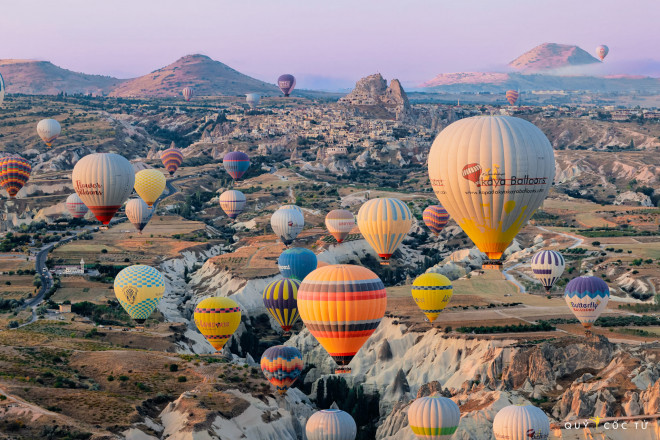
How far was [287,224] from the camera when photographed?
138375 millimetres

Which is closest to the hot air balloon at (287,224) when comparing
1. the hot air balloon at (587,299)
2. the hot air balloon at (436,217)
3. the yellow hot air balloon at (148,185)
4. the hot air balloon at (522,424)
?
the yellow hot air balloon at (148,185)

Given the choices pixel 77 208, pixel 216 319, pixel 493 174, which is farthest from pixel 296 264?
pixel 493 174

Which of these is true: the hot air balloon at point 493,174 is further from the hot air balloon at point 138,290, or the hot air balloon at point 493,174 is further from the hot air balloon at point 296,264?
the hot air balloon at point 296,264

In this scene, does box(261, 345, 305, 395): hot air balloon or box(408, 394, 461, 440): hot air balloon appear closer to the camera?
box(408, 394, 461, 440): hot air balloon

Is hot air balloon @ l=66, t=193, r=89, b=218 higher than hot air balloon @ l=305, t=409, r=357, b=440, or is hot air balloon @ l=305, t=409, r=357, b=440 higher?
hot air balloon @ l=66, t=193, r=89, b=218

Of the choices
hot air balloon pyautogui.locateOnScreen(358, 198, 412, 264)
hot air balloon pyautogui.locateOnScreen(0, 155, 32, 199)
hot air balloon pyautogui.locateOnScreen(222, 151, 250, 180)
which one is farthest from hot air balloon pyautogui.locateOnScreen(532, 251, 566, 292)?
hot air balloon pyautogui.locateOnScreen(222, 151, 250, 180)

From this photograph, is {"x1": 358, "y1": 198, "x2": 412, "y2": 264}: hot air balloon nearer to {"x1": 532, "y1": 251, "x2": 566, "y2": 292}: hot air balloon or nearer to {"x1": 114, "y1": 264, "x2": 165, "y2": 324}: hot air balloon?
{"x1": 532, "y1": 251, "x2": 566, "y2": 292}: hot air balloon

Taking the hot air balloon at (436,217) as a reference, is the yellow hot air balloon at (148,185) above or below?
above

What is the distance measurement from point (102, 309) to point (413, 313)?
102 ft

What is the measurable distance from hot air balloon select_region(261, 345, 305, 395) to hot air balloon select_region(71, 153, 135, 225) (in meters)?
29.2

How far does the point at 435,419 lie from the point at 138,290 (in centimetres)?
3503

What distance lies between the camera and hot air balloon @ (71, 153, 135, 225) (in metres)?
103

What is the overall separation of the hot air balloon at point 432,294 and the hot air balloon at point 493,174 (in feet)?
87.4

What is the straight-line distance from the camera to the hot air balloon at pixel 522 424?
64.2m
